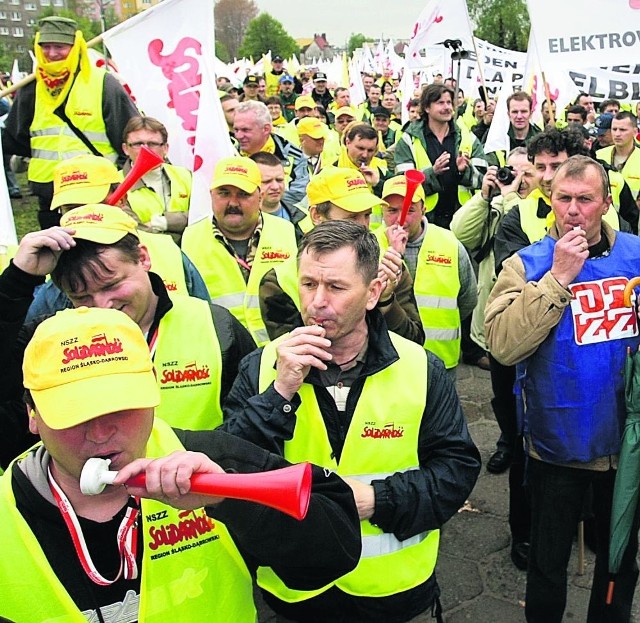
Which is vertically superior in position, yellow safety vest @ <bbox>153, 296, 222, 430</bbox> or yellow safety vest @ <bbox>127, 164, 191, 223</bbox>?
yellow safety vest @ <bbox>127, 164, 191, 223</bbox>

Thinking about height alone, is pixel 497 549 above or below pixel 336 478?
below

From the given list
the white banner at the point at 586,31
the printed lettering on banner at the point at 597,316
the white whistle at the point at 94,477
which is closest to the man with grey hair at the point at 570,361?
the printed lettering on banner at the point at 597,316

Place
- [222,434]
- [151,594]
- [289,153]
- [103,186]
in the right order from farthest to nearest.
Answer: [289,153] → [103,186] → [222,434] → [151,594]

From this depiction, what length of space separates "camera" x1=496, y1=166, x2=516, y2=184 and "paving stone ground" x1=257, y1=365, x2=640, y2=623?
191 cm

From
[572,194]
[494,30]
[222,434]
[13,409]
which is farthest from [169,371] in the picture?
[494,30]

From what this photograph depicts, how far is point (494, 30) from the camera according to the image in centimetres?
5522

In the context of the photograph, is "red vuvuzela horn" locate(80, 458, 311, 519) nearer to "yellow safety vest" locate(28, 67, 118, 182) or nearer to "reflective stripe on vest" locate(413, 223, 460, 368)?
"reflective stripe on vest" locate(413, 223, 460, 368)

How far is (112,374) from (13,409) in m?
1.15

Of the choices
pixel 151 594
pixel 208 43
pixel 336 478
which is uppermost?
pixel 208 43

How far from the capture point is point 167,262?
3406 millimetres

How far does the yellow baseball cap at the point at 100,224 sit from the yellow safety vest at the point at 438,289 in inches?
79.5

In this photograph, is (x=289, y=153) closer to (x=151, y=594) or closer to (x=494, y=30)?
(x=151, y=594)

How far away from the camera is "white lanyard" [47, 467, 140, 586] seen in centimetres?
154

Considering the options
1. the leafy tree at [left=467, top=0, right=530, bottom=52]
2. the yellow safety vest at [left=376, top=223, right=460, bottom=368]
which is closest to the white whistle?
the yellow safety vest at [left=376, top=223, right=460, bottom=368]
